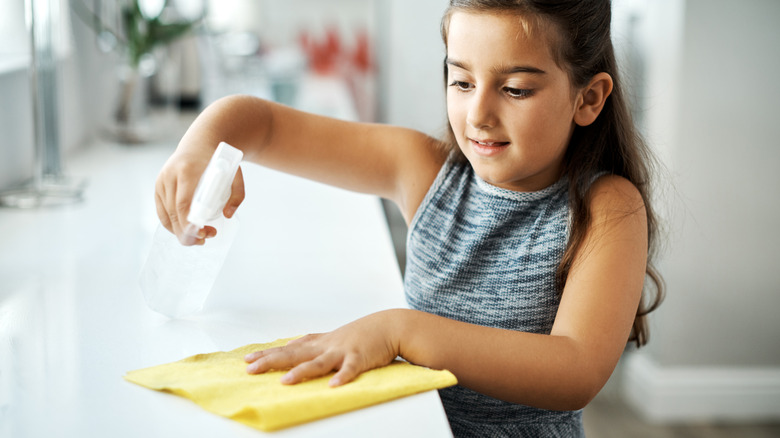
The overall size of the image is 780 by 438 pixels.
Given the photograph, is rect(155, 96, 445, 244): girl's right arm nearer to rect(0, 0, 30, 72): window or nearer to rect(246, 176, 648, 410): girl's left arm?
rect(246, 176, 648, 410): girl's left arm

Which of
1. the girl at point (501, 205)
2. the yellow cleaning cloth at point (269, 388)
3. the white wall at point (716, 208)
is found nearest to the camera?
the yellow cleaning cloth at point (269, 388)

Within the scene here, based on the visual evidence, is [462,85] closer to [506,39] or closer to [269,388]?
[506,39]

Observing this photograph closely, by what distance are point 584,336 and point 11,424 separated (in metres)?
0.44

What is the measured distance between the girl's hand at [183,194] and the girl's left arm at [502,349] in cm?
13

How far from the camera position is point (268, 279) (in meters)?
0.83

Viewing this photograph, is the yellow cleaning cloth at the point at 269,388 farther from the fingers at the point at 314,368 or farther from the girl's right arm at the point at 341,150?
the girl's right arm at the point at 341,150

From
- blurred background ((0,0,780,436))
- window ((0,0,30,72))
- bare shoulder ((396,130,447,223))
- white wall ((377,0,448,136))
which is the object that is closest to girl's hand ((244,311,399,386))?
bare shoulder ((396,130,447,223))

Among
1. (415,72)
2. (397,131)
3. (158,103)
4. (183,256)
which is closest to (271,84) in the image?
(158,103)

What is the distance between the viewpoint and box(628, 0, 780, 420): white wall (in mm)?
1756

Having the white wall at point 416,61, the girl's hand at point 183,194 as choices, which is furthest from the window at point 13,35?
the white wall at point 416,61

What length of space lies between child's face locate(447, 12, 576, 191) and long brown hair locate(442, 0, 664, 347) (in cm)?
2

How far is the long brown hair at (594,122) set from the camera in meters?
0.73

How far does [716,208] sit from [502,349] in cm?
143

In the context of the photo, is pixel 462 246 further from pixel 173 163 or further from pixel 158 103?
pixel 158 103
